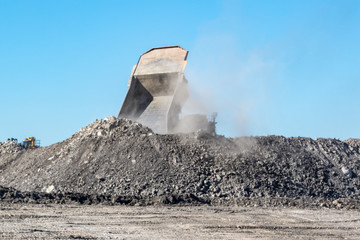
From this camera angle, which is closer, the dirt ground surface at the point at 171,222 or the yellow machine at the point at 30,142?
the dirt ground surface at the point at 171,222

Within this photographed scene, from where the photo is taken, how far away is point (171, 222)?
37.2 feet

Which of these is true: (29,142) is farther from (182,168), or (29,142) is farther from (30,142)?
(182,168)

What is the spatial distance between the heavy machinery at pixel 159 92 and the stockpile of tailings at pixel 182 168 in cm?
135

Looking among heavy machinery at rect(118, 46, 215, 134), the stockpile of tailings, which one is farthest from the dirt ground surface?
heavy machinery at rect(118, 46, 215, 134)

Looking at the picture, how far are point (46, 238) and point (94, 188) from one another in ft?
27.4

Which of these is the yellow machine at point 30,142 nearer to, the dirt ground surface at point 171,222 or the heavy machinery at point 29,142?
the heavy machinery at point 29,142

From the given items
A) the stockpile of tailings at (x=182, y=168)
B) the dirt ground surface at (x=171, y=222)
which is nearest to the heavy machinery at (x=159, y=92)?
the stockpile of tailings at (x=182, y=168)

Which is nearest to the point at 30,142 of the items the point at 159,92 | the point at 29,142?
the point at 29,142

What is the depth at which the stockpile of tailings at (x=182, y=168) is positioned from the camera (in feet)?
54.4

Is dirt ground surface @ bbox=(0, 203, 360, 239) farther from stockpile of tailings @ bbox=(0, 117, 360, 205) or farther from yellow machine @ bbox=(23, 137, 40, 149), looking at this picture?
yellow machine @ bbox=(23, 137, 40, 149)

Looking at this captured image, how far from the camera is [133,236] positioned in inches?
366

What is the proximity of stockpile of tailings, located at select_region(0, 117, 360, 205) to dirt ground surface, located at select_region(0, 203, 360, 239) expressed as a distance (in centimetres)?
179

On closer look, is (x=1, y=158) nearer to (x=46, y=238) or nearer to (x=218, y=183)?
(x=218, y=183)

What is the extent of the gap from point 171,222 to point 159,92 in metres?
10.3
